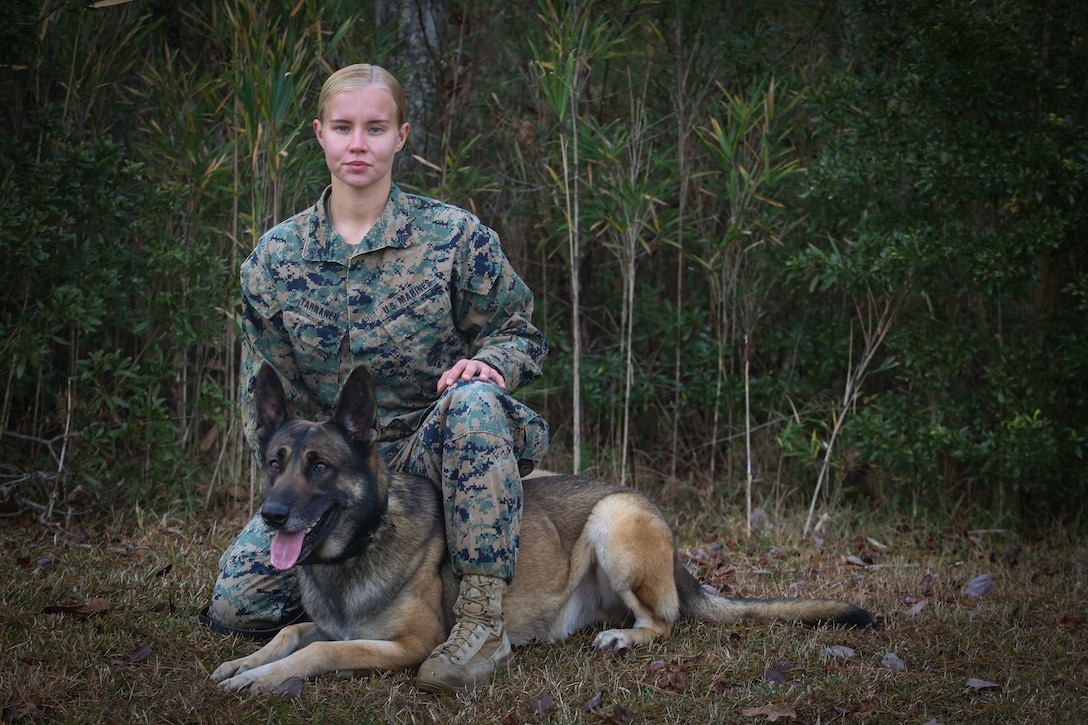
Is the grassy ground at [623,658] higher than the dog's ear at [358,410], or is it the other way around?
the dog's ear at [358,410]

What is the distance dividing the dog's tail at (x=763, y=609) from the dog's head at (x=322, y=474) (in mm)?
1420

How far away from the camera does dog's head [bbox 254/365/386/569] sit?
10.1 feet

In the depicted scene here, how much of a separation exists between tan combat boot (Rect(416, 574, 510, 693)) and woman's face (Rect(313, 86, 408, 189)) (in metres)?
1.57

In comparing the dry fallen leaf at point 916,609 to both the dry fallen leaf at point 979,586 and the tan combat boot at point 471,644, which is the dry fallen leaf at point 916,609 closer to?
the dry fallen leaf at point 979,586

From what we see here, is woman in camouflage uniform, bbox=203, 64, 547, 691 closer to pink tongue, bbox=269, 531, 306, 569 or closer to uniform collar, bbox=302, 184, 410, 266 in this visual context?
uniform collar, bbox=302, 184, 410, 266

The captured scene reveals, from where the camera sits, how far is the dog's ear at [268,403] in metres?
3.29

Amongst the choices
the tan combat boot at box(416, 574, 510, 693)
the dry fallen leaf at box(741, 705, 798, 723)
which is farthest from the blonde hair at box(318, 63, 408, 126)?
the dry fallen leaf at box(741, 705, 798, 723)

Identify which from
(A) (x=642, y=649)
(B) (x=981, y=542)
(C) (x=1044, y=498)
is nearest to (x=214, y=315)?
(A) (x=642, y=649)

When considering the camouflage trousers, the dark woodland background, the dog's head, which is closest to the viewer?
the dog's head

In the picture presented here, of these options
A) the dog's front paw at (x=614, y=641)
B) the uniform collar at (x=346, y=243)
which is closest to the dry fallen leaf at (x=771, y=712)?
the dog's front paw at (x=614, y=641)

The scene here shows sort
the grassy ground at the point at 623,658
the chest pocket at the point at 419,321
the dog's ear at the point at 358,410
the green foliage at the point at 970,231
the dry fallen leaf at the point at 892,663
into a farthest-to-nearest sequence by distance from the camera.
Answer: the green foliage at the point at 970,231, the chest pocket at the point at 419,321, the dry fallen leaf at the point at 892,663, the dog's ear at the point at 358,410, the grassy ground at the point at 623,658

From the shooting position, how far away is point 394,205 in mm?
3838

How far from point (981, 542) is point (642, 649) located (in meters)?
3.08

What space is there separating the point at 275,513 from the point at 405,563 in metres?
0.57
